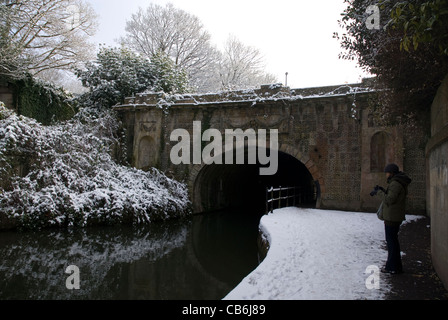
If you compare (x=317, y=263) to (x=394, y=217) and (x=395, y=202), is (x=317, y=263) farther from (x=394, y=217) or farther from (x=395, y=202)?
(x=395, y=202)

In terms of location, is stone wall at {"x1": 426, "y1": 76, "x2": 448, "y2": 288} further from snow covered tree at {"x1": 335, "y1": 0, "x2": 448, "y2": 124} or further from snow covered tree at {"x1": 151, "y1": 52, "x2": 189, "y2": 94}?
snow covered tree at {"x1": 151, "y1": 52, "x2": 189, "y2": 94}

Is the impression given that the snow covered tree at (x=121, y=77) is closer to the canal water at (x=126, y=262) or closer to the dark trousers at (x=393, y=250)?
the canal water at (x=126, y=262)

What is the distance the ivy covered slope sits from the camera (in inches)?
347

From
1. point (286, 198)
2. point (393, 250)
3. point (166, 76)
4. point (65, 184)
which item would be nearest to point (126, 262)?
point (65, 184)

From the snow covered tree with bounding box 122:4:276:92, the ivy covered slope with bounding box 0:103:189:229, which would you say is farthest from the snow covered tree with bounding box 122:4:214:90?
the ivy covered slope with bounding box 0:103:189:229

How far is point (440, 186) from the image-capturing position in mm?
3848

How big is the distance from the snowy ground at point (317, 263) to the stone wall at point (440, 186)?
64cm

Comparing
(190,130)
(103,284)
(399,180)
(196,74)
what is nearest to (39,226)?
(103,284)

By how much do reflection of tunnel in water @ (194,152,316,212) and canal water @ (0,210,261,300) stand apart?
4.04m

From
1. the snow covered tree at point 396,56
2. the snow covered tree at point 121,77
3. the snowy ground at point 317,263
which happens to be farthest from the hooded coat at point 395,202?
the snow covered tree at point 121,77

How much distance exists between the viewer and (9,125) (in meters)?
9.03

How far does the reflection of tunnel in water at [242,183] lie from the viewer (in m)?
14.2
